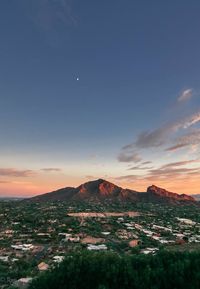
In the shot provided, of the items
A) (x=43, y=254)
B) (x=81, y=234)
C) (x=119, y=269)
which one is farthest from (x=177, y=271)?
(x=81, y=234)

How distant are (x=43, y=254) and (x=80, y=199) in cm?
14099

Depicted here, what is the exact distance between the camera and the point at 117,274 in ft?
78.8

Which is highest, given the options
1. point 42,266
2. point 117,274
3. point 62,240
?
point 62,240

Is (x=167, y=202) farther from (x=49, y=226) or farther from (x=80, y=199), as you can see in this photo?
(x=49, y=226)

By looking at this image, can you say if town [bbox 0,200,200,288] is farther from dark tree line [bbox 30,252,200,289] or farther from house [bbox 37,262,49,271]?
dark tree line [bbox 30,252,200,289]

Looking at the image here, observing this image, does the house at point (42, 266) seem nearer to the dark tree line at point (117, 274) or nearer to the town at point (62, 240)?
the town at point (62, 240)

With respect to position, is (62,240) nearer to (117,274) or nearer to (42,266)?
(42,266)

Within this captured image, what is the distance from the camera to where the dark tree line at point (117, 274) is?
23.5m

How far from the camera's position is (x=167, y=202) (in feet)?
622

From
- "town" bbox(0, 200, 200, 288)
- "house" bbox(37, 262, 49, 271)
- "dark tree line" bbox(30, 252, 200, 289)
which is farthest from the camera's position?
"town" bbox(0, 200, 200, 288)

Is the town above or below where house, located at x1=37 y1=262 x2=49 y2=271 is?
above

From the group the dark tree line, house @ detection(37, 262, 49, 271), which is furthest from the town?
the dark tree line

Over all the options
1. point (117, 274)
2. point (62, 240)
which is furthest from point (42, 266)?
point (62, 240)

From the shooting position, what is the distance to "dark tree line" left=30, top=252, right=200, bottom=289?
23.5m
